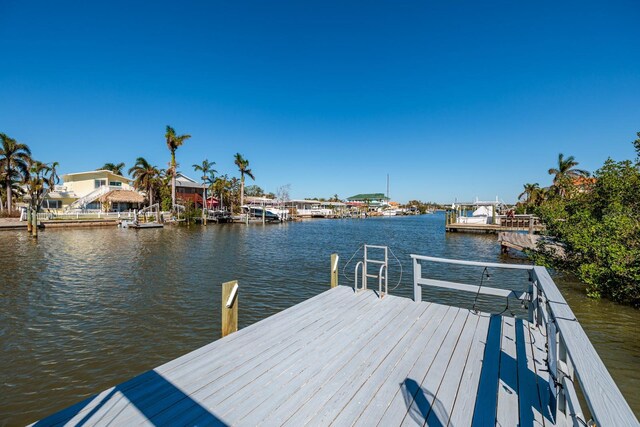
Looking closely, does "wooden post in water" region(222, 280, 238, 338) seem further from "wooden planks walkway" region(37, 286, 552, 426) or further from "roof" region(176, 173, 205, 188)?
"roof" region(176, 173, 205, 188)

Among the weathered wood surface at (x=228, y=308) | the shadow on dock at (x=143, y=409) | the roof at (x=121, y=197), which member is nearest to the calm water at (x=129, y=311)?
the weathered wood surface at (x=228, y=308)

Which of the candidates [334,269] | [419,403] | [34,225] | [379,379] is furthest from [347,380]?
[34,225]

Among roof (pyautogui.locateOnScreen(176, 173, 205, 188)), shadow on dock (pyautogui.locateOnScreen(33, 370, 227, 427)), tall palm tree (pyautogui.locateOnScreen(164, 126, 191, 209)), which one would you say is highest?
tall palm tree (pyautogui.locateOnScreen(164, 126, 191, 209))

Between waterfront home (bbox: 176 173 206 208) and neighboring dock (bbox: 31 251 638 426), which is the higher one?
waterfront home (bbox: 176 173 206 208)

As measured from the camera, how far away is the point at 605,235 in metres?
9.92

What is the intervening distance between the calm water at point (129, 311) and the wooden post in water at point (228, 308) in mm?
2432

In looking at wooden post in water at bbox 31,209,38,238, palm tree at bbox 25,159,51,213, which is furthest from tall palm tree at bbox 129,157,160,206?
wooden post in water at bbox 31,209,38,238

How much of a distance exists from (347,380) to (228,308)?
2.73 m

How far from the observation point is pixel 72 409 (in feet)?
11.3

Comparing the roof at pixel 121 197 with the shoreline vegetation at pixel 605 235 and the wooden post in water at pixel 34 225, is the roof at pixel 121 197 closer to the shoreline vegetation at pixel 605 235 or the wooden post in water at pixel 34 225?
the wooden post in water at pixel 34 225

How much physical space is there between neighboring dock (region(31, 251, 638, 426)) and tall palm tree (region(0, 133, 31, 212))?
50059mm

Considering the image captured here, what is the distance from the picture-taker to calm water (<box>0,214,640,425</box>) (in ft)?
20.6

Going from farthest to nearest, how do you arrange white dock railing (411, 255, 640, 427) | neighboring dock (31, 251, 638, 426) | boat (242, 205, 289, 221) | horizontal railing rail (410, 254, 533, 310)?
1. boat (242, 205, 289, 221)
2. horizontal railing rail (410, 254, 533, 310)
3. neighboring dock (31, 251, 638, 426)
4. white dock railing (411, 255, 640, 427)

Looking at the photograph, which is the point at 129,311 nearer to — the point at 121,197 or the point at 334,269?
the point at 334,269
